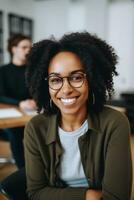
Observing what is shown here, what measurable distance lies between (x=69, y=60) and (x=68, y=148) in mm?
383

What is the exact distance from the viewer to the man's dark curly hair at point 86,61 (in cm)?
114

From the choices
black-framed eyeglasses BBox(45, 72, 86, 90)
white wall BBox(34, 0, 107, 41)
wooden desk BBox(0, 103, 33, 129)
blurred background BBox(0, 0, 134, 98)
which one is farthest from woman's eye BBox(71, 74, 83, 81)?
white wall BBox(34, 0, 107, 41)

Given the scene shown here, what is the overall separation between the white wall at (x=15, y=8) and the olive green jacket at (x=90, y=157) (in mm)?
3784

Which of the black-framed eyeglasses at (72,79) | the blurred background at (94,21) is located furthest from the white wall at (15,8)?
the black-framed eyeglasses at (72,79)

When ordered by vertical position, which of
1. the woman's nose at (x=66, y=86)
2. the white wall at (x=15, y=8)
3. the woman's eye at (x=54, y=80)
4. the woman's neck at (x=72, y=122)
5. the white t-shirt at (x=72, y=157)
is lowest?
the white t-shirt at (x=72, y=157)

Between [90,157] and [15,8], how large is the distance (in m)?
4.32

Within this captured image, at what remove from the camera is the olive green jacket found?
111 centimetres

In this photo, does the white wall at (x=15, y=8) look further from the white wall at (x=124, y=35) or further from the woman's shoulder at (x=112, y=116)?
the woman's shoulder at (x=112, y=116)

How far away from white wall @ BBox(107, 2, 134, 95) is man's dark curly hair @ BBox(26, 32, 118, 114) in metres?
3.72

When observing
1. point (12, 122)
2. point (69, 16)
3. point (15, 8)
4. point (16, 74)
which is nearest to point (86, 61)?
point (12, 122)

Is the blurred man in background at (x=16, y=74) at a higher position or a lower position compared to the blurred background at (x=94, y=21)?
lower

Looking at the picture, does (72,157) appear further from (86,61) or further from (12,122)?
(12,122)

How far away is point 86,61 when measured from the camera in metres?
1.13

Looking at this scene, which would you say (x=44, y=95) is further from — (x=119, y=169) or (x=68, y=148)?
(x=119, y=169)
